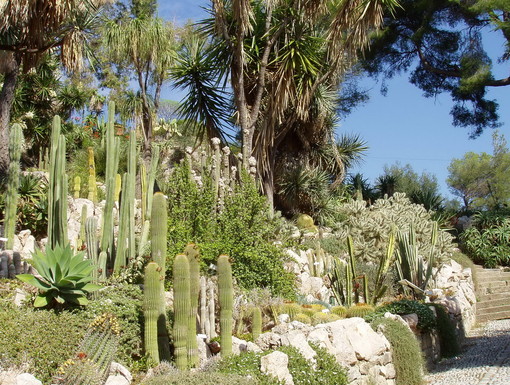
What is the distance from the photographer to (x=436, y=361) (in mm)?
9664

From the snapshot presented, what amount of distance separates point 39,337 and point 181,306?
1447 millimetres

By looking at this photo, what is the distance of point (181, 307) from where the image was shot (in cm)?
632

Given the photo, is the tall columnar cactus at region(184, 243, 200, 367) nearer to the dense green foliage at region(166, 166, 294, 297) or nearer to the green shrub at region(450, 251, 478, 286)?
the dense green foliage at region(166, 166, 294, 297)

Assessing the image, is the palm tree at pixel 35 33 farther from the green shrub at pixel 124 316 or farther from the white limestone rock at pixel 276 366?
the white limestone rock at pixel 276 366

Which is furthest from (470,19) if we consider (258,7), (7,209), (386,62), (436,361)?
(7,209)

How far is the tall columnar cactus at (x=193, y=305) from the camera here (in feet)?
21.2

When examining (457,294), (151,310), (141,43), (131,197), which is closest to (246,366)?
(151,310)

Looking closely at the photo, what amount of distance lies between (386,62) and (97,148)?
1292 cm

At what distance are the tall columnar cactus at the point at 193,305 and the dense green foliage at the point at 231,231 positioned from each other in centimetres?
245

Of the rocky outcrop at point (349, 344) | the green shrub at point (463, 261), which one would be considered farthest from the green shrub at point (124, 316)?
the green shrub at point (463, 261)

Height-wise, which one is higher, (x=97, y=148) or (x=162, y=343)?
(x=97, y=148)

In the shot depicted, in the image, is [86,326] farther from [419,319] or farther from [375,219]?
[375,219]

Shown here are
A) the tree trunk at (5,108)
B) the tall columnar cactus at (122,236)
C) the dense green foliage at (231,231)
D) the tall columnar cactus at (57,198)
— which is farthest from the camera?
the tree trunk at (5,108)

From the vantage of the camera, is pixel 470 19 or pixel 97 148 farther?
pixel 470 19
